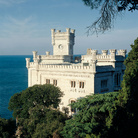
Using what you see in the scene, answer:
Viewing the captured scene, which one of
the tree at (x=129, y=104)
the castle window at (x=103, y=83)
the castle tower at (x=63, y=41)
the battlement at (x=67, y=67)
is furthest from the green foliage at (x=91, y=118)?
the castle tower at (x=63, y=41)

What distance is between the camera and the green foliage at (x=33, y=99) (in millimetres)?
29328

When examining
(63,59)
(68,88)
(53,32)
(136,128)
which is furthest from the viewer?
(53,32)

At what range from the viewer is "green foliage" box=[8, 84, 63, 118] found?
29.3 meters

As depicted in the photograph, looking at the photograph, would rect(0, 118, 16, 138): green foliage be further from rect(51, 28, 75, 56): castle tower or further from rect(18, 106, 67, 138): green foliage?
rect(51, 28, 75, 56): castle tower

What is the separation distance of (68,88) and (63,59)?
9336 mm

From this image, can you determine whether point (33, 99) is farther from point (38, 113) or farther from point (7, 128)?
point (7, 128)

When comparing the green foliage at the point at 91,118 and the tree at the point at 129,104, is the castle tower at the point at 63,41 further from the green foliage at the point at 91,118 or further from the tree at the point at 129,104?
the tree at the point at 129,104

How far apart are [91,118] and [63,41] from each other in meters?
25.8

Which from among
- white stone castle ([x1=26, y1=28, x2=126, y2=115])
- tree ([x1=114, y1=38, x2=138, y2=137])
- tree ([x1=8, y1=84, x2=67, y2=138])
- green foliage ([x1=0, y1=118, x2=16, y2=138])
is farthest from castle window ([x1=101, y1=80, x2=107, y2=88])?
green foliage ([x1=0, y1=118, x2=16, y2=138])

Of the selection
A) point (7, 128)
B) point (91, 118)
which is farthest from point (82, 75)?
point (7, 128)

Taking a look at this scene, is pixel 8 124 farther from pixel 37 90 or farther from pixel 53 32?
pixel 53 32

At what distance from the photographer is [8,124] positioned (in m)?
23.4

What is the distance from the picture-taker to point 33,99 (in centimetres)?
2934

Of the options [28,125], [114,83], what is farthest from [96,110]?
[114,83]
